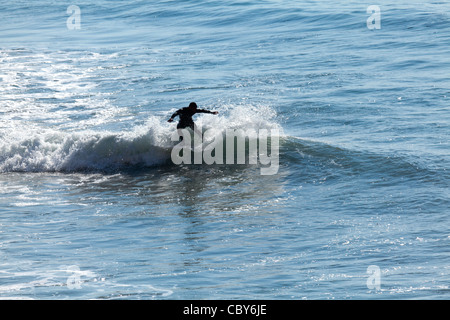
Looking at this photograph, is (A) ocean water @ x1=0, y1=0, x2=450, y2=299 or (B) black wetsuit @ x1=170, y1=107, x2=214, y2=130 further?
(B) black wetsuit @ x1=170, y1=107, x2=214, y2=130

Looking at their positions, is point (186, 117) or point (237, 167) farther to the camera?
point (237, 167)

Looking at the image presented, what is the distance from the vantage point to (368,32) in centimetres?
3047

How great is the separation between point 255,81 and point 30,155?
883cm

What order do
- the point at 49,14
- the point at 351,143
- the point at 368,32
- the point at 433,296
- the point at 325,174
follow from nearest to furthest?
the point at 433,296, the point at 325,174, the point at 351,143, the point at 368,32, the point at 49,14

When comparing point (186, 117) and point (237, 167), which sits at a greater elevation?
point (186, 117)

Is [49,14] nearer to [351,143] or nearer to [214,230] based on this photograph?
[351,143]

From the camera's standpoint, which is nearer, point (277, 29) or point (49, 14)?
point (277, 29)

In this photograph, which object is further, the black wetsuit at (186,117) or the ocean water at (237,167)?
the black wetsuit at (186,117)

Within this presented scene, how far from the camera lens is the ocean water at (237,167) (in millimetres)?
Answer: 9586

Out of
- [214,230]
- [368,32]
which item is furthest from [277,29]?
[214,230]

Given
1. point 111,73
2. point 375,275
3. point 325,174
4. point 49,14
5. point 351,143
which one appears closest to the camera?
point 375,275

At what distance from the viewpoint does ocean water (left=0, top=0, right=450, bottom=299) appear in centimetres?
959

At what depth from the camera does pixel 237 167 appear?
643 inches

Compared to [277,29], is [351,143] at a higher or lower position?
lower
